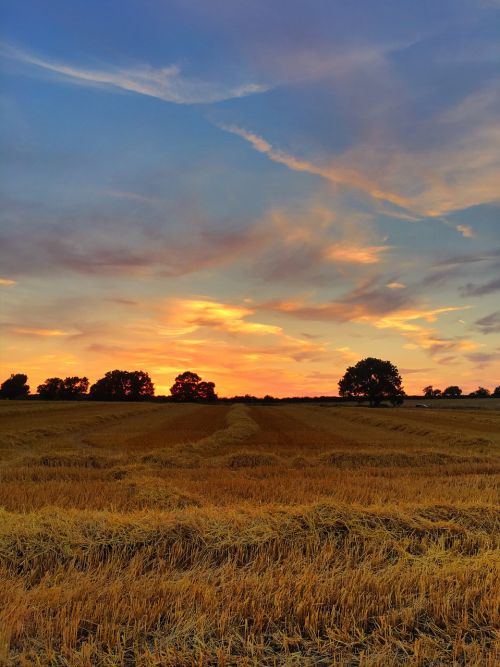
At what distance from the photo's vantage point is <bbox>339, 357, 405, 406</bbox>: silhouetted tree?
103688 mm

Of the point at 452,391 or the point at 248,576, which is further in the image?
the point at 452,391

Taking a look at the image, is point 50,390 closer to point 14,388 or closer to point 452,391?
point 14,388

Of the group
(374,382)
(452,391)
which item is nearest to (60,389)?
(374,382)

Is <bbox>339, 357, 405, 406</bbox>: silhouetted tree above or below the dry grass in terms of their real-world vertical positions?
above

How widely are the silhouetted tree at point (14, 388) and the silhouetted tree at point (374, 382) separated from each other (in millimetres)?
79851

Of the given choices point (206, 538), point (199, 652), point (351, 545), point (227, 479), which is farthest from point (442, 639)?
point (227, 479)

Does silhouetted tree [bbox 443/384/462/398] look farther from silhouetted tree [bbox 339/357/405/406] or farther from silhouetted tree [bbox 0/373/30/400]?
silhouetted tree [bbox 0/373/30/400]

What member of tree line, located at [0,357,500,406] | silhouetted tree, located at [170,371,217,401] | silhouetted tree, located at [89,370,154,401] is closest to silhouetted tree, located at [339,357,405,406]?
tree line, located at [0,357,500,406]

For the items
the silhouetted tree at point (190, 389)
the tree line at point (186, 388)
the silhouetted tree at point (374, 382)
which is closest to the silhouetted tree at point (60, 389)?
the tree line at point (186, 388)

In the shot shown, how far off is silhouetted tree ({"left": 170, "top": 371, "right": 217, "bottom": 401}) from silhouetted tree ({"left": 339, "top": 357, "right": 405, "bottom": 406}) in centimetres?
4581

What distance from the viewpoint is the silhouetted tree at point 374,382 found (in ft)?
340

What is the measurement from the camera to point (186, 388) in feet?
460

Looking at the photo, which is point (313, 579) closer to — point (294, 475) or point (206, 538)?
point (206, 538)

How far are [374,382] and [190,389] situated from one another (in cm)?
5575
